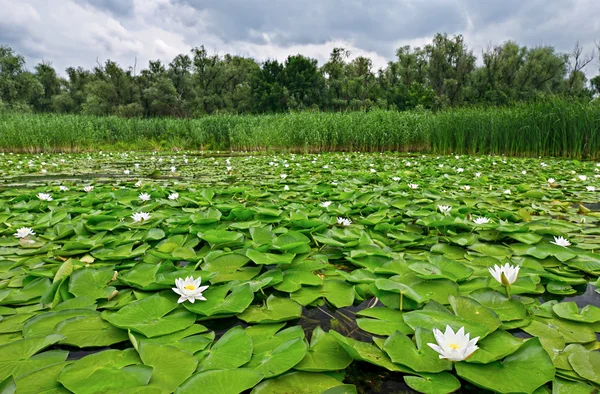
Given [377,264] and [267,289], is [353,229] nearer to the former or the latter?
[377,264]

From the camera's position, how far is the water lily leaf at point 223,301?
1.04 m

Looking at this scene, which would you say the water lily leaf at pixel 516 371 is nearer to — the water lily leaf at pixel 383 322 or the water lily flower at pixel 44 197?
the water lily leaf at pixel 383 322

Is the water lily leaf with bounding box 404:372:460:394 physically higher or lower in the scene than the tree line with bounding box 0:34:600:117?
lower

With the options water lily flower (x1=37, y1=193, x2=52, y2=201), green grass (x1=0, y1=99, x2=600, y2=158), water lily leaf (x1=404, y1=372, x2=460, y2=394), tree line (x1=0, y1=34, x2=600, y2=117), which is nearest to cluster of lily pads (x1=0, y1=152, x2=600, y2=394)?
water lily leaf (x1=404, y1=372, x2=460, y2=394)

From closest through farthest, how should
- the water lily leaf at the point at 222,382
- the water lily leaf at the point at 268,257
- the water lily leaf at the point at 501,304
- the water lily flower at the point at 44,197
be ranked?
the water lily leaf at the point at 222,382
the water lily leaf at the point at 501,304
the water lily leaf at the point at 268,257
the water lily flower at the point at 44,197

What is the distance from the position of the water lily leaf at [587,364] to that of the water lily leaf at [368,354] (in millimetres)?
406

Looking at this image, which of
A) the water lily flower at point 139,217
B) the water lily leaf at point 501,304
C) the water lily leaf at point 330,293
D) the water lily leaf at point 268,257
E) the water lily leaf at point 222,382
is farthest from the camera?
the water lily flower at point 139,217

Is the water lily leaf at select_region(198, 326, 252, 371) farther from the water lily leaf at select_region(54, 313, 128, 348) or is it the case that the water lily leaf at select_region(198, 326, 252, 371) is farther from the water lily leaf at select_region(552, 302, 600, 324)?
the water lily leaf at select_region(552, 302, 600, 324)

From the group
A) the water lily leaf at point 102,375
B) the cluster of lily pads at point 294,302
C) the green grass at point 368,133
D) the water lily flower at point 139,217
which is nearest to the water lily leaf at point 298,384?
the cluster of lily pads at point 294,302

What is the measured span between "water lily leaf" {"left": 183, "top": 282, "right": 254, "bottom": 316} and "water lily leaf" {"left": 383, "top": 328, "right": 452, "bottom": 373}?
0.47 metres

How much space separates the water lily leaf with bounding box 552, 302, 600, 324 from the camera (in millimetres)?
1001

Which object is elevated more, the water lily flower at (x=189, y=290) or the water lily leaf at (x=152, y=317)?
the water lily flower at (x=189, y=290)

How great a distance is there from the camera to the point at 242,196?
115 inches

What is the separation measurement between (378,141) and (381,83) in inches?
1308
